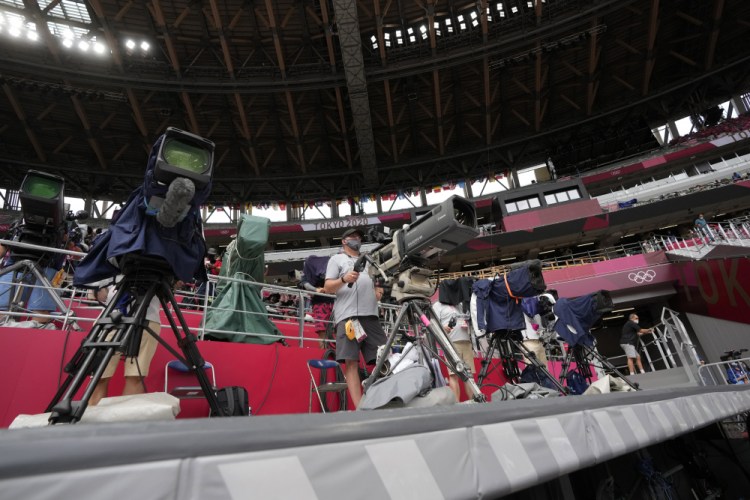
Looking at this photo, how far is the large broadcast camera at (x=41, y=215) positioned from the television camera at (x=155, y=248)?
110cm

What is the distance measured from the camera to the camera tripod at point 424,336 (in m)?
1.91

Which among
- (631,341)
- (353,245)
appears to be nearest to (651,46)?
(631,341)

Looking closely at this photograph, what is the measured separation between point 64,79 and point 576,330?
831 inches

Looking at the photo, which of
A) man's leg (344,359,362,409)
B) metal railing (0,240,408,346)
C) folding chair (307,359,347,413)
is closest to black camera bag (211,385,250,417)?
man's leg (344,359,362,409)

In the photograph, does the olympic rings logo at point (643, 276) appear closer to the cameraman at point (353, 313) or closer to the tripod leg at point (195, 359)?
the cameraman at point (353, 313)

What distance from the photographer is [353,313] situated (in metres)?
2.55

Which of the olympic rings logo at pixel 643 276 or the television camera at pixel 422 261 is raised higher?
the olympic rings logo at pixel 643 276

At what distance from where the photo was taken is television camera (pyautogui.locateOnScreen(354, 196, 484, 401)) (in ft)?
6.71

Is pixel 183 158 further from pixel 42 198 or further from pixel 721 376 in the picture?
pixel 721 376

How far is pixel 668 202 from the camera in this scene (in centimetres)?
1655

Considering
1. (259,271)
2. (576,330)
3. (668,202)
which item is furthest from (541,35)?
(259,271)

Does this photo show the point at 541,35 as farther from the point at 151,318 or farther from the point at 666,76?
the point at 151,318

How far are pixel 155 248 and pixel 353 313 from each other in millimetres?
1287

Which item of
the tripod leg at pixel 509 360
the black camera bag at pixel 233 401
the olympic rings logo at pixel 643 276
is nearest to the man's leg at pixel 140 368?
the black camera bag at pixel 233 401
